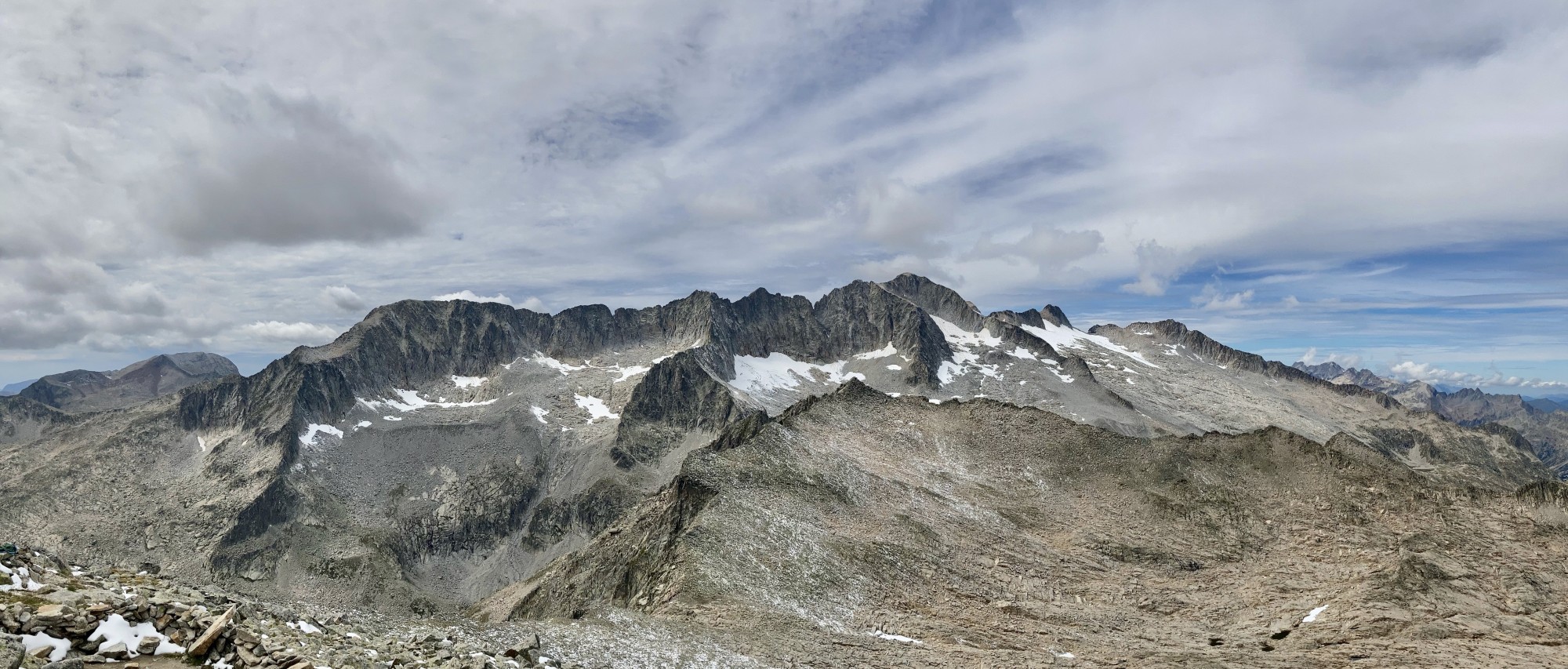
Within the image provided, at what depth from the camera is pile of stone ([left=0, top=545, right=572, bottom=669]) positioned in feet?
63.6

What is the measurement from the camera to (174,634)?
2147 cm

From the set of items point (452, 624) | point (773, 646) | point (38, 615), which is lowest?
point (773, 646)

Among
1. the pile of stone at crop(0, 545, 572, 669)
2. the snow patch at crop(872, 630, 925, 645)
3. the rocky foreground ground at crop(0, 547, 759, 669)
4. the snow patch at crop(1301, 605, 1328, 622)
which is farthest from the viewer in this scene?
the snow patch at crop(1301, 605, 1328, 622)

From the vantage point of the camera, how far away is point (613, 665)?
31.9 meters

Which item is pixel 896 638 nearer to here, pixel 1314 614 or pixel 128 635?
pixel 1314 614

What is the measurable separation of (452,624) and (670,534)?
2379 centimetres

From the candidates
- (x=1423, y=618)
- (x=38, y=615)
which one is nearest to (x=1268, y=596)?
(x=1423, y=618)

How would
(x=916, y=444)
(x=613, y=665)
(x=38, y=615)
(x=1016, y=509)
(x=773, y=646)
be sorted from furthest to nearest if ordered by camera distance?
(x=916, y=444) < (x=1016, y=509) < (x=773, y=646) < (x=613, y=665) < (x=38, y=615)

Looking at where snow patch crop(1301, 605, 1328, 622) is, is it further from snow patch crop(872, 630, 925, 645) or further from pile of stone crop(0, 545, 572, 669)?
pile of stone crop(0, 545, 572, 669)

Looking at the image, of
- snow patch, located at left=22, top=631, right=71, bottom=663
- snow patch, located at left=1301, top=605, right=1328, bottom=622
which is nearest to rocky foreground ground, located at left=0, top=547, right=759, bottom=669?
snow patch, located at left=22, top=631, right=71, bottom=663

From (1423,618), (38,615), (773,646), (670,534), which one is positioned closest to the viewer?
(38,615)

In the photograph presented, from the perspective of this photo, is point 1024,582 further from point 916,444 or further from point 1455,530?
point 1455,530

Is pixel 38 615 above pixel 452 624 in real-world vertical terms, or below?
above

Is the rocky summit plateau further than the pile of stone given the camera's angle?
Yes
